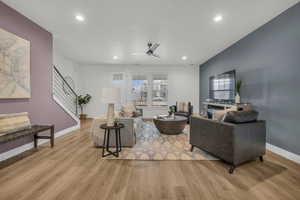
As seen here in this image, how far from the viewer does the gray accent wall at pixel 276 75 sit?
7.97ft

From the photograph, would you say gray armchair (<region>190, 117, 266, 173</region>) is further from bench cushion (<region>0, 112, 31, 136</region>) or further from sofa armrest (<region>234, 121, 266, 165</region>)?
bench cushion (<region>0, 112, 31, 136</region>)

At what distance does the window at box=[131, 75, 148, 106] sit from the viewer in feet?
23.1

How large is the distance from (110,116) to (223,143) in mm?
2042

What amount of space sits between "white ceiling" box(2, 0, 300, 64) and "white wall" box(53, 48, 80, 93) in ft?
3.39

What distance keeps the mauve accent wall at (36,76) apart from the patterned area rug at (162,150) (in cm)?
211

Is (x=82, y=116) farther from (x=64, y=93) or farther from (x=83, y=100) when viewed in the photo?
(x=64, y=93)

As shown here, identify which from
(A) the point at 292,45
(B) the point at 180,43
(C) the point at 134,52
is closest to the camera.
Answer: (A) the point at 292,45

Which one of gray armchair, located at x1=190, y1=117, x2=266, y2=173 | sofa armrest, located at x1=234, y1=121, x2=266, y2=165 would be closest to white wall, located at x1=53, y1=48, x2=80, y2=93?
gray armchair, located at x1=190, y1=117, x2=266, y2=173

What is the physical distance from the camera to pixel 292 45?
2.48 m

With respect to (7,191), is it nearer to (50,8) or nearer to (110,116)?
(110,116)

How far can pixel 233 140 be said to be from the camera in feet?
6.35

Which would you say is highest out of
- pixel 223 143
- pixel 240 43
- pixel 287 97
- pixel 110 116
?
pixel 240 43

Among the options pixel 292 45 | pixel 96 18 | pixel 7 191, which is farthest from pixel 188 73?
pixel 7 191

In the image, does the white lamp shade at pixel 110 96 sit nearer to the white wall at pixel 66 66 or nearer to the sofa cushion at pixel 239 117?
the sofa cushion at pixel 239 117
